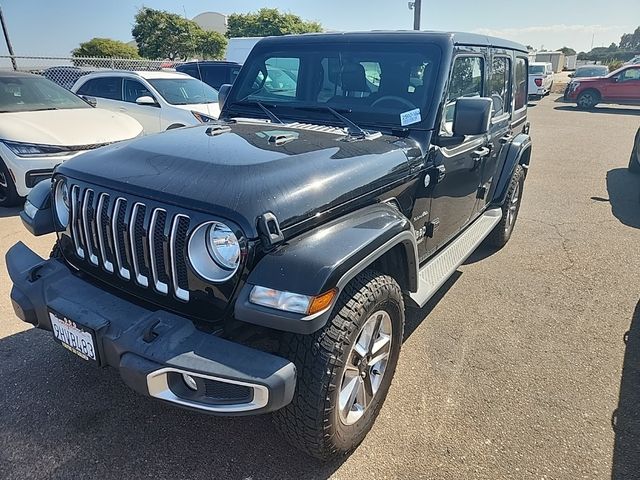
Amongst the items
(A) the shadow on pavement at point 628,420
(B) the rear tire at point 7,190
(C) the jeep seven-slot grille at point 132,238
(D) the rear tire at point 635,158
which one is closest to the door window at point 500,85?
(A) the shadow on pavement at point 628,420

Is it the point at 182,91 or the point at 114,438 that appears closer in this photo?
the point at 114,438

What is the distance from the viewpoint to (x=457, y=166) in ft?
10.9

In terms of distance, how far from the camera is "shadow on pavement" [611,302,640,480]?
2.31 meters

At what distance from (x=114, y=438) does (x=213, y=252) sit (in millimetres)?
1206

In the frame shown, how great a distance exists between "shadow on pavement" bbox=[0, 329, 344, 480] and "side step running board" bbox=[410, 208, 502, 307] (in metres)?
1.14

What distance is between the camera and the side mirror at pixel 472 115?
2.80 m

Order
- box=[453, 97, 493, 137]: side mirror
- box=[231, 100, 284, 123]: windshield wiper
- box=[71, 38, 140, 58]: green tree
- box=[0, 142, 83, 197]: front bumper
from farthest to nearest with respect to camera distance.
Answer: box=[71, 38, 140, 58]: green tree → box=[0, 142, 83, 197]: front bumper → box=[231, 100, 284, 123]: windshield wiper → box=[453, 97, 493, 137]: side mirror

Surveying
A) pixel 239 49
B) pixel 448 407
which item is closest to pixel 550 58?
pixel 239 49

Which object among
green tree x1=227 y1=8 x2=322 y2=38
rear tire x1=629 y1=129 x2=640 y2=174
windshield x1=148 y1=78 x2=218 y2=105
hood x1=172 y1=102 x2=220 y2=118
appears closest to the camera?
rear tire x1=629 y1=129 x2=640 y2=174

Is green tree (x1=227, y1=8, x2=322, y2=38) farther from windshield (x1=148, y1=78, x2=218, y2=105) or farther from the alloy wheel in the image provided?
the alloy wheel

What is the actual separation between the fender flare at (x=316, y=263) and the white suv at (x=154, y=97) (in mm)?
6451

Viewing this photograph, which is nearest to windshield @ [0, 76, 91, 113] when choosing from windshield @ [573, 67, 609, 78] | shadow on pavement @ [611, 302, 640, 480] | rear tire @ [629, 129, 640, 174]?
shadow on pavement @ [611, 302, 640, 480]

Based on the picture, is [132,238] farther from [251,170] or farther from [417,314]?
[417,314]

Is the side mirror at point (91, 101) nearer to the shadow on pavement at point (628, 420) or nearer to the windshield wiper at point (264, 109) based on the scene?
the windshield wiper at point (264, 109)
